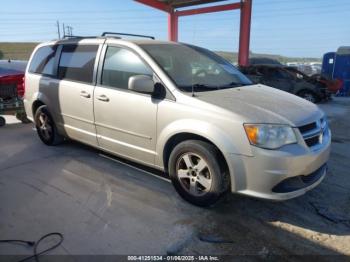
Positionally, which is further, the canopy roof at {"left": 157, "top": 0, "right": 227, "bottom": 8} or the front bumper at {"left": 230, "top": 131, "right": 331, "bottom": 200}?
the canopy roof at {"left": 157, "top": 0, "right": 227, "bottom": 8}

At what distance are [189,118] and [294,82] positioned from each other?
10011 mm

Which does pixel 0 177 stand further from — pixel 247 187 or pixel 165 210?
pixel 247 187

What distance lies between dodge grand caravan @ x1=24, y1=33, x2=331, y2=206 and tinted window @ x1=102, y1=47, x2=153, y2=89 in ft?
0.04

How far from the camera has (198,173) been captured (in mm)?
3205

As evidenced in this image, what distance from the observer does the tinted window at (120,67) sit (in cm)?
368

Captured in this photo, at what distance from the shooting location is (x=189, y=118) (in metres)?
3.14

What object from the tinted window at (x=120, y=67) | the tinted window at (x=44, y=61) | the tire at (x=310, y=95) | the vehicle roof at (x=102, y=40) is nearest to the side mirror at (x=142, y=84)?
the tinted window at (x=120, y=67)

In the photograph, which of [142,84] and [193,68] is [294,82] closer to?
[193,68]

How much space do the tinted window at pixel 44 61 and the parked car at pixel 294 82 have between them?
811cm

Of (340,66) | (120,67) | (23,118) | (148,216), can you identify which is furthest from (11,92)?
(340,66)

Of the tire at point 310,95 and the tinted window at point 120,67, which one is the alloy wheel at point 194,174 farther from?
the tire at point 310,95

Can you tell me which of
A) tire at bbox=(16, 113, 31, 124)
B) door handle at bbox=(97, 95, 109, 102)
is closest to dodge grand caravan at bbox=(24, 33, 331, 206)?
door handle at bbox=(97, 95, 109, 102)

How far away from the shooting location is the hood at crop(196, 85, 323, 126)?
289cm

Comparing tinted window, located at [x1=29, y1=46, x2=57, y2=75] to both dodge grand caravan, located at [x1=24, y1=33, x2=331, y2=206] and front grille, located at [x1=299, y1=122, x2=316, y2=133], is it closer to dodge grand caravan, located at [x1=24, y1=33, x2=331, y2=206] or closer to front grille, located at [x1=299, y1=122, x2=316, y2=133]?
dodge grand caravan, located at [x1=24, y1=33, x2=331, y2=206]
